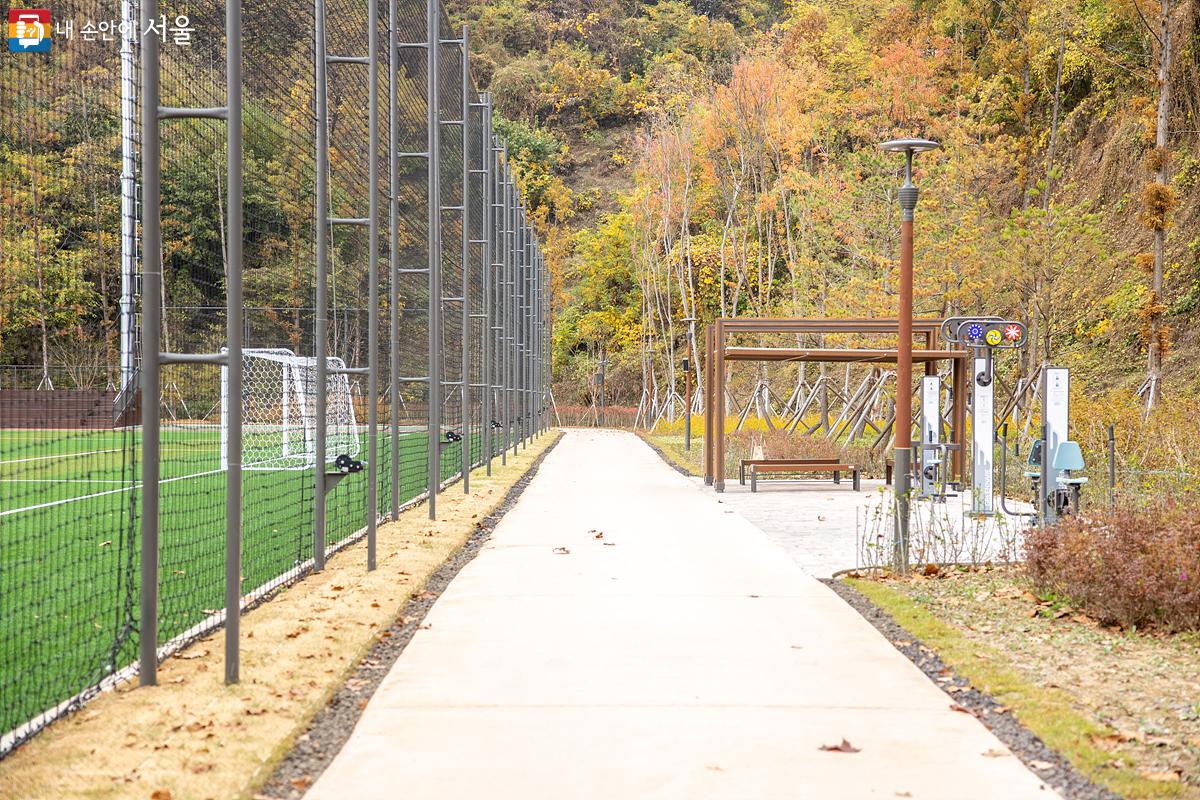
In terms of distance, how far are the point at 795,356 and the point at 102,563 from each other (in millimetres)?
11763

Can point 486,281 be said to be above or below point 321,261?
above

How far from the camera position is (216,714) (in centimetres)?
561

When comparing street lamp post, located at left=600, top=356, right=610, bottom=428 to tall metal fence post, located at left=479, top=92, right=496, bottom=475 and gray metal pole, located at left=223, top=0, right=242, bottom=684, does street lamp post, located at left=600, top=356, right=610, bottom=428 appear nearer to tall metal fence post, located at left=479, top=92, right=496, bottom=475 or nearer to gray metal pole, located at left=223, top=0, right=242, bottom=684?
tall metal fence post, located at left=479, top=92, right=496, bottom=475

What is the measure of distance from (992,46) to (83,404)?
120ft

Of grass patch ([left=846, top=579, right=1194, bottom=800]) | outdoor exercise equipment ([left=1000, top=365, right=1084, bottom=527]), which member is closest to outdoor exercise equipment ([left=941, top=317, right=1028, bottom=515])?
outdoor exercise equipment ([left=1000, top=365, right=1084, bottom=527])

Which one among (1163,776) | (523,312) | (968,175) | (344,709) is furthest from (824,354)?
(523,312)

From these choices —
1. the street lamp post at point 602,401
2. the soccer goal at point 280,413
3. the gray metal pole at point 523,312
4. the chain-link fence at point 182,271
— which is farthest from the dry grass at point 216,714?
the street lamp post at point 602,401

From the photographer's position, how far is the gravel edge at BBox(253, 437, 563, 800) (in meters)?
4.79

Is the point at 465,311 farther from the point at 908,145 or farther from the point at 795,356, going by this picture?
the point at 908,145

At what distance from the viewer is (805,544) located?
41.1ft

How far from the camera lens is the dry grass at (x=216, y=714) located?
4.64m

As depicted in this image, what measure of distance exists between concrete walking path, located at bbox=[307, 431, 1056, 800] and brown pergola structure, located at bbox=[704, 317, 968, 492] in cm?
930

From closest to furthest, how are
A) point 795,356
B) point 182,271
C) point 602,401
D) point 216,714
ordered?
point 216,714, point 182,271, point 795,356, point 602,401

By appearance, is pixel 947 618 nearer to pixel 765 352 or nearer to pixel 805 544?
pixel 805 544
